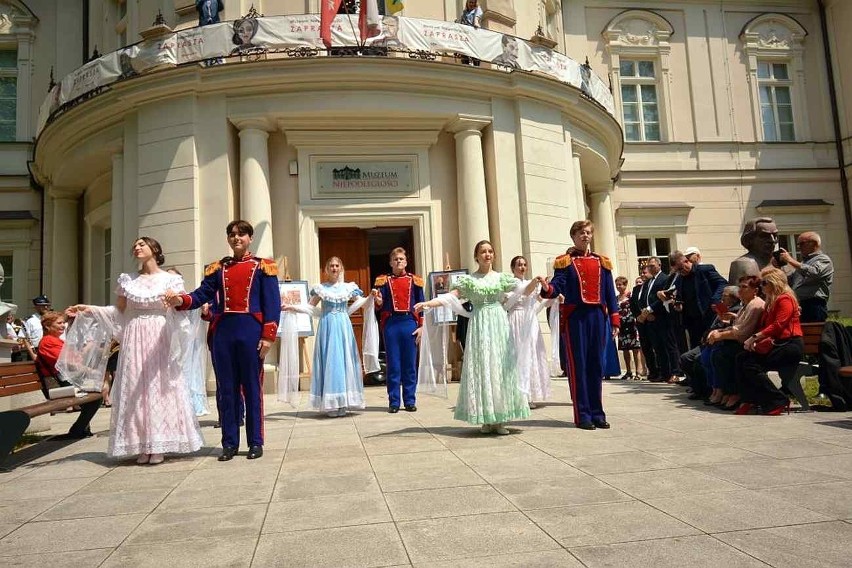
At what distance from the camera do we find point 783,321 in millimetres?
6840

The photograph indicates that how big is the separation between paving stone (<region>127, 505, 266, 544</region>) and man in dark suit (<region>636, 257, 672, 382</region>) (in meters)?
8.41

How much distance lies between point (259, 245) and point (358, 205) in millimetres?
2077

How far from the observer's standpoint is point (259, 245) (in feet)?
39.9

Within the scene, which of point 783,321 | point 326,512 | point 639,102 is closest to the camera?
point 326,512

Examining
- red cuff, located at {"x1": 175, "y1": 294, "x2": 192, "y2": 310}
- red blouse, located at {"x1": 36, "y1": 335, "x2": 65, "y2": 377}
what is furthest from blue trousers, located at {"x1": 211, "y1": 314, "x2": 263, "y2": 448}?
red blouse, located at {"x1": 36, "y1": 335, "x2": 65, "y2": 377}

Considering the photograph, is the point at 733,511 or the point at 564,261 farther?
the point at 564,261

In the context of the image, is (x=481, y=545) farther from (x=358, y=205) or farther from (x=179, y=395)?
(x=358, y=205)

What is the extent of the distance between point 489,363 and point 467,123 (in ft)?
25.5

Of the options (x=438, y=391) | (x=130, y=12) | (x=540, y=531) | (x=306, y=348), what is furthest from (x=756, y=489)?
(x=130, y=12)

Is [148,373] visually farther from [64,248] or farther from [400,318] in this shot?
[64,248]

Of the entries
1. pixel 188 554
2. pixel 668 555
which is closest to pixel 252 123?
pixel 188 554

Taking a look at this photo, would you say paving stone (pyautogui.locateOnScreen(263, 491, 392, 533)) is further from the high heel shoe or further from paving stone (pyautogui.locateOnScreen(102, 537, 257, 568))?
the high heel shoe

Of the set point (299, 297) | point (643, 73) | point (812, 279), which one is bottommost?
point (812, 279)

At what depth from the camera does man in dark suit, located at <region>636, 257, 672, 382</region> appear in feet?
35.4
